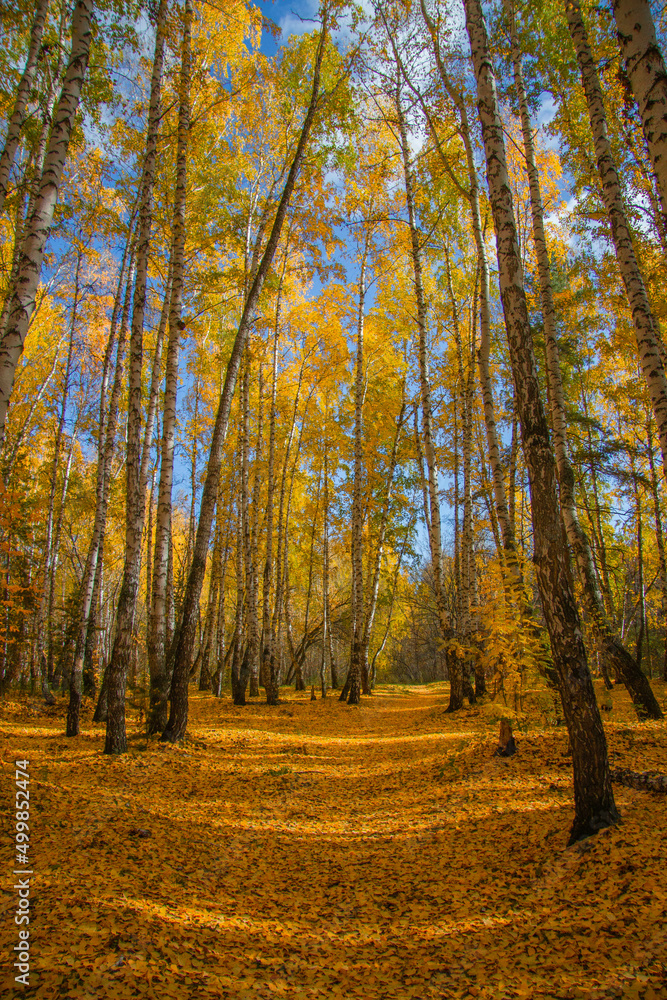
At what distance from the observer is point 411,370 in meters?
15.0

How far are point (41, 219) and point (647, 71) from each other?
15.0 feet

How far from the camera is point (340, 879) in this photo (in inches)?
125

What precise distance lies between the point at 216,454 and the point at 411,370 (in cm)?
1005

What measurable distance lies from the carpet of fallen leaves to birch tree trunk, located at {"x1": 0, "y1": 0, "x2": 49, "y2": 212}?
5.79 metres

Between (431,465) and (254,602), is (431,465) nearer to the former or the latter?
(431,465)

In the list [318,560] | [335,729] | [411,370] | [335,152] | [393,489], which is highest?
[335,152]

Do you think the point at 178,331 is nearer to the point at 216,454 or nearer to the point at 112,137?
the point at 216,454

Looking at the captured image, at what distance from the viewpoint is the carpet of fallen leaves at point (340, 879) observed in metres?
2.04

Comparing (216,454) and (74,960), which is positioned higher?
(216,454)

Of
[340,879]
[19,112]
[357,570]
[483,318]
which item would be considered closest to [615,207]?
[483,318]

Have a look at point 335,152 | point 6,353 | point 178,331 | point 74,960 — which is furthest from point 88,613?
point 335,152

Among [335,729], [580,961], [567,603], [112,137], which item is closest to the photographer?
[580,961]

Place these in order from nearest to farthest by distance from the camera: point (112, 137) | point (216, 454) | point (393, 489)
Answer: point (216, 454) → point (112, 137) → point (393, 489)

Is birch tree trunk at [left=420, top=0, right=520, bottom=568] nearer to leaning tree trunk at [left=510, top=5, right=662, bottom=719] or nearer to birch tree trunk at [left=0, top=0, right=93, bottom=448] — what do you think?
leaning tree trunk at [left=510, top=5, right=662, bottom=719]
